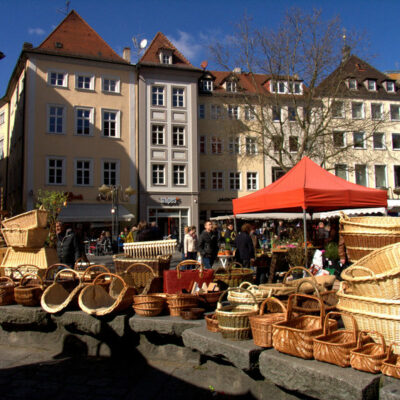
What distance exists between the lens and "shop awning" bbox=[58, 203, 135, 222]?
24453mm

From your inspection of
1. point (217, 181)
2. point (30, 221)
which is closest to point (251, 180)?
point (217, 181)

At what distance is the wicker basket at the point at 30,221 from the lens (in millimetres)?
6809

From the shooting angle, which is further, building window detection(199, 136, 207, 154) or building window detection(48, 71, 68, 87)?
building window detection(199, 136, 207, 154)

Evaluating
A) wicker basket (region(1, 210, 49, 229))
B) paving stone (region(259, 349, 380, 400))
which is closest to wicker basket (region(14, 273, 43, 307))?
wicker basket (region(1, 210, 49, 229))

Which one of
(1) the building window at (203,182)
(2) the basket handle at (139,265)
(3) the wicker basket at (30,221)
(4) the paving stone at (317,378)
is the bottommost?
(4) the paving stone at (317,378)

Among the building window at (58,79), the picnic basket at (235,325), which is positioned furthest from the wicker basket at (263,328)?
the building window at (58,79)

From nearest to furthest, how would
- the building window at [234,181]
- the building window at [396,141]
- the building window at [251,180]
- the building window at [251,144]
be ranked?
the building window at [251,144] < the building window at [234,181] < the building window at [251,180] < the building window at [396,141]

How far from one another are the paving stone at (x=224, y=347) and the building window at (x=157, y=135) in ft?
80.1

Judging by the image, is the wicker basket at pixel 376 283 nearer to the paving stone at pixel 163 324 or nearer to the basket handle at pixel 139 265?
the paving stone at pixel 163 324

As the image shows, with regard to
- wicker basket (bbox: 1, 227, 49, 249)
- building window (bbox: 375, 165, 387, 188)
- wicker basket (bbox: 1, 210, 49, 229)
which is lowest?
wicker basket (bbox: 1, 227, 49, 249)

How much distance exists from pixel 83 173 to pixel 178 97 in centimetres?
832

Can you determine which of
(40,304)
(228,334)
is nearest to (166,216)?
(40,304)

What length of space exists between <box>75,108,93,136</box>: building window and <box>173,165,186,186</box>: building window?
6.06 metres

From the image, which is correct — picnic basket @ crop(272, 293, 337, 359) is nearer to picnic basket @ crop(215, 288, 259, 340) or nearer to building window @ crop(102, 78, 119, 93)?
picnic basket @ crop(215, 288, 259, 340)
